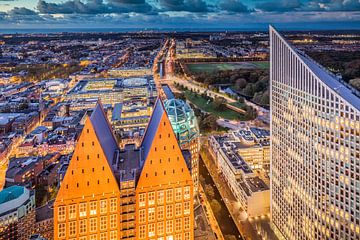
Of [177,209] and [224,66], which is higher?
[224,66]

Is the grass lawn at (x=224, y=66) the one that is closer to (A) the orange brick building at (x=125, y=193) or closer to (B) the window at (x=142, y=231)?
(A) the orange brick building at (x=125, y=193)

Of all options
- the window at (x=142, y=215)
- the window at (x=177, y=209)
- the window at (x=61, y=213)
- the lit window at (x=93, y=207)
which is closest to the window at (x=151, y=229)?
the window at (x=142, y=215)

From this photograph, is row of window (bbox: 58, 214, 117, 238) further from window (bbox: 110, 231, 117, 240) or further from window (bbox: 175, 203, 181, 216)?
window (bbox: 175, 203, 181, 216)

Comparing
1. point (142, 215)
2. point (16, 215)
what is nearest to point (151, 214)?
point (142, 215)

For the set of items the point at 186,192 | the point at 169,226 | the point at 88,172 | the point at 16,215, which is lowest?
the point at 16,215

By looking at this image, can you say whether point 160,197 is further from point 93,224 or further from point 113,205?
point 93,224

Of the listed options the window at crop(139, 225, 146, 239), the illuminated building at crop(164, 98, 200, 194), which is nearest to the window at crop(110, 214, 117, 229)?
the window at crop(139, 225, 146, 239)
